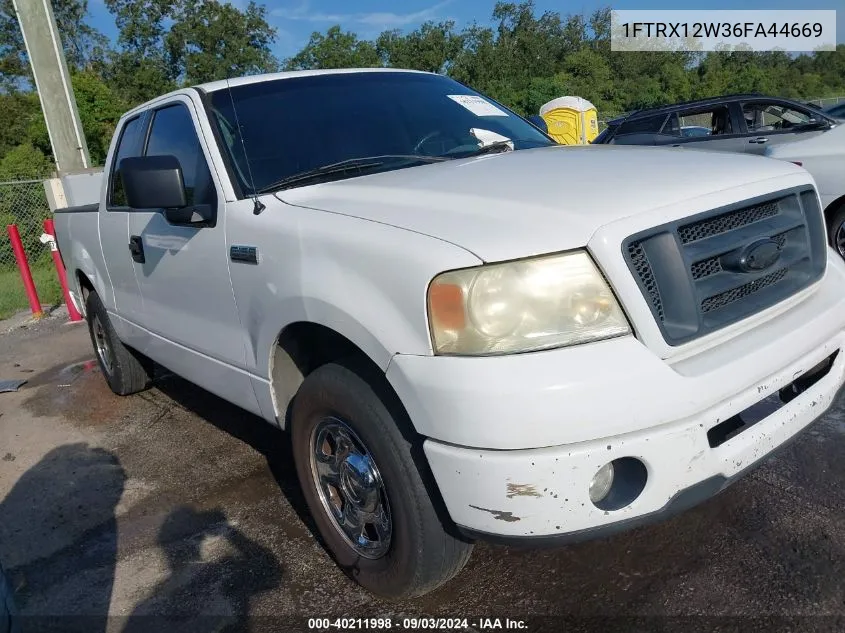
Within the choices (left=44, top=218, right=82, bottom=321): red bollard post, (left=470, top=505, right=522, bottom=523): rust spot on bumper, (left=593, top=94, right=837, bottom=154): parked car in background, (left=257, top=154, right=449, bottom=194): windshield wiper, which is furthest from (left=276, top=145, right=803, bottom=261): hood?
(left=593, top=94, right=837, bottom=154): parked car in background

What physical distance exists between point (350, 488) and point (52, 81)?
33.5ft

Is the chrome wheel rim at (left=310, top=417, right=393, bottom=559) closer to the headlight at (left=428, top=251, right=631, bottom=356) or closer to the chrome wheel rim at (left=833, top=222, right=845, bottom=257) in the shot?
the headlight at (left=428, top=251, right=631, bottom=356)

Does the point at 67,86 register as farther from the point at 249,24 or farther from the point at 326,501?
the point at 249,24

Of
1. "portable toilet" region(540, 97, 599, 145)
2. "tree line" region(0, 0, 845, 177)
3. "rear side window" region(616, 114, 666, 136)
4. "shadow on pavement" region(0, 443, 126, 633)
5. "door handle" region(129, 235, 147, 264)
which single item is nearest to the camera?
"shadow on pavement" region(0, 443, 126, 633)

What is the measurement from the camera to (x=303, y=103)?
3.29 metres

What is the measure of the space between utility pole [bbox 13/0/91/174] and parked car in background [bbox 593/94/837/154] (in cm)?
832

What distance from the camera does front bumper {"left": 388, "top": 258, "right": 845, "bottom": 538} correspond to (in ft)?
6.07

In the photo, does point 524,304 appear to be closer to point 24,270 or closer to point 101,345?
point 101,345

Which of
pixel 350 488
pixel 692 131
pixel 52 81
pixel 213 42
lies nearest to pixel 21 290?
pixel 52 81

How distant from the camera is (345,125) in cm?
322

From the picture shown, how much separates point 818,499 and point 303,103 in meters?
→ 2.85

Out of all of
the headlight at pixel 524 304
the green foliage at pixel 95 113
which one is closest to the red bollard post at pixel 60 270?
the headlight at pixel 524 304

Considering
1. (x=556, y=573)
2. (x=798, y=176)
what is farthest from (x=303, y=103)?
(x=556, y=573)

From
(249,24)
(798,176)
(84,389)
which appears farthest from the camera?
(249,24)
